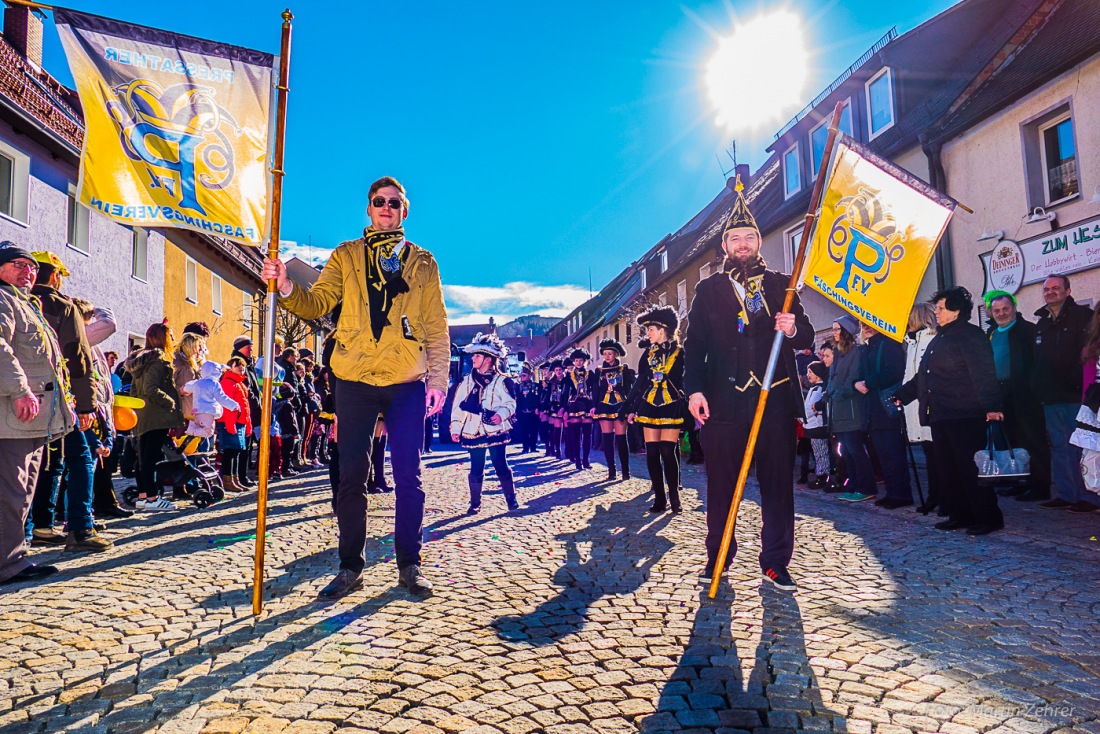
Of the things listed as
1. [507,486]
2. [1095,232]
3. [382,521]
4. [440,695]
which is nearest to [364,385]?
[440,695]

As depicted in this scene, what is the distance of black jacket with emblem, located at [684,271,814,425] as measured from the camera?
4.58 m

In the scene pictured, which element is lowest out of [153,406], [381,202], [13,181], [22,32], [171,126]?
[153,406]

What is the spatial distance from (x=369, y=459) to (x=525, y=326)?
112897mm

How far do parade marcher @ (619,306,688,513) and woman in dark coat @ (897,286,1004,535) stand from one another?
234cm

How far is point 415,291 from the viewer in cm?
448

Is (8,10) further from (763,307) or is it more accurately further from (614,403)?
(763,307)

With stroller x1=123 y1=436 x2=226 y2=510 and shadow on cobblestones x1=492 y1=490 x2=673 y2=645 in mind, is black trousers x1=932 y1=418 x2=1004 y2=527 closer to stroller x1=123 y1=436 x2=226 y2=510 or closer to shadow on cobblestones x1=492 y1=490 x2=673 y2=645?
shadow on cobblestones x1=492 y1=490 x2=673 y2=645

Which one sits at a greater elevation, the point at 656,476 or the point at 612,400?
the point at 612,400

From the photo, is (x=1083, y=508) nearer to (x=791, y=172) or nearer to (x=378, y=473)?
(x=378, y=473)

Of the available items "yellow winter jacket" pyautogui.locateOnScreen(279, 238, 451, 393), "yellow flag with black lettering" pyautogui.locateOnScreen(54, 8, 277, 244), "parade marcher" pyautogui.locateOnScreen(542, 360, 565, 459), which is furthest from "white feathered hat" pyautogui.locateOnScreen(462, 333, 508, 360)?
"parade marcher" pyautogui.locateOnScreen(542, 360, 565, 459)

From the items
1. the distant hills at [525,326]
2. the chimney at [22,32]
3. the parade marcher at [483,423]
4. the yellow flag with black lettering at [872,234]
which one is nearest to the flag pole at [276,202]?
the yellow flag with black lettering at [872,234]

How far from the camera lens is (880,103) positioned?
1692cm

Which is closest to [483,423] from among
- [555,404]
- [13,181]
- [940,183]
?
[555,404]

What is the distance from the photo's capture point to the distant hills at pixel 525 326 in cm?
11638
